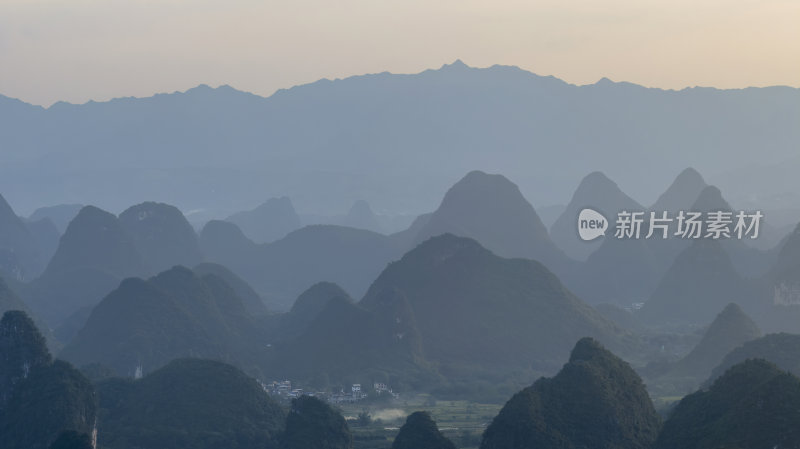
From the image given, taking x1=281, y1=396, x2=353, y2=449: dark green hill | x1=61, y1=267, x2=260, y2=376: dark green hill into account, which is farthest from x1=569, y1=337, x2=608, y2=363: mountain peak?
x1=61, y1=267, x2=260, y2=376: dark green hill

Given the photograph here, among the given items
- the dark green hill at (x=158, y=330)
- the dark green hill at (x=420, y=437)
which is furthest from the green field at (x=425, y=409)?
the dark green hill at (x=158, y=330)

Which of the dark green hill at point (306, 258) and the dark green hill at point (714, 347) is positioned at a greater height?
the dark green hill at point (306, 258)

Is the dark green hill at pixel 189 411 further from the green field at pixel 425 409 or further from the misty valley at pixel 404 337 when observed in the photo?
the green field at pixel 425 409

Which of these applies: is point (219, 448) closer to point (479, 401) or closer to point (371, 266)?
point (479, 401)

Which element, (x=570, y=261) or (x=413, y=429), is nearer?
(x=413, y=429)

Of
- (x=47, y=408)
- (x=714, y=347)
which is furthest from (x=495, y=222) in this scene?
(x=47, y=408)

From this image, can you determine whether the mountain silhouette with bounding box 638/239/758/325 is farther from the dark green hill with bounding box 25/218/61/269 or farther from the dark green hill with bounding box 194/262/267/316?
the dark green hill with bounding box 25/218/61/269

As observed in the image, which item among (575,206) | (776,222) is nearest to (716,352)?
(575,206)
